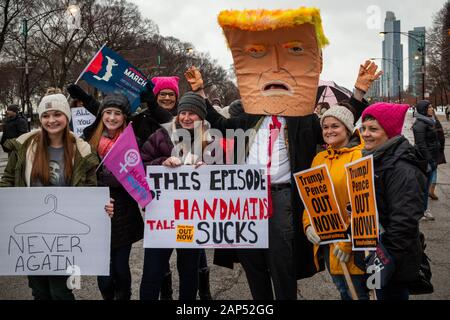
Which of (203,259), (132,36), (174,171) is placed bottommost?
(203,259)

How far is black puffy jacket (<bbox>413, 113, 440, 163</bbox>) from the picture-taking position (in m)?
7.45

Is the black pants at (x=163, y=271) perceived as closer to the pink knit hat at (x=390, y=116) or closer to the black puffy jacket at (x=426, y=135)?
the pink knit hat at (x=390, y=116)

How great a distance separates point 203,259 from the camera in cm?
417

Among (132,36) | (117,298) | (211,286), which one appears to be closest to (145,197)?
(117,298)

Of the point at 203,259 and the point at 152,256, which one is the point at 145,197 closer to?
the point at 152,256

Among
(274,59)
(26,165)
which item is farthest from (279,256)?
(26,165)

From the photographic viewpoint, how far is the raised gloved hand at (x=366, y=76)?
326 cm

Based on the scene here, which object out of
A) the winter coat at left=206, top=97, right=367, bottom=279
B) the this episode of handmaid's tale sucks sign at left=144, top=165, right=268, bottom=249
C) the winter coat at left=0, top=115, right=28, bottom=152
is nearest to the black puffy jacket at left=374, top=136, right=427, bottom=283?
the winter coat at left=206, top=97, right=367, bottom=279

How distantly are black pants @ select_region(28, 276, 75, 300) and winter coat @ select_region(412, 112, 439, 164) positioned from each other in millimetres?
6222

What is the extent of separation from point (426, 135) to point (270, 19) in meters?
5.43

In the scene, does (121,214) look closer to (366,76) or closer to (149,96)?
(149,96)

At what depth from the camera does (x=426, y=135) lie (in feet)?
24.6

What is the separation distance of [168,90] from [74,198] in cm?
185
